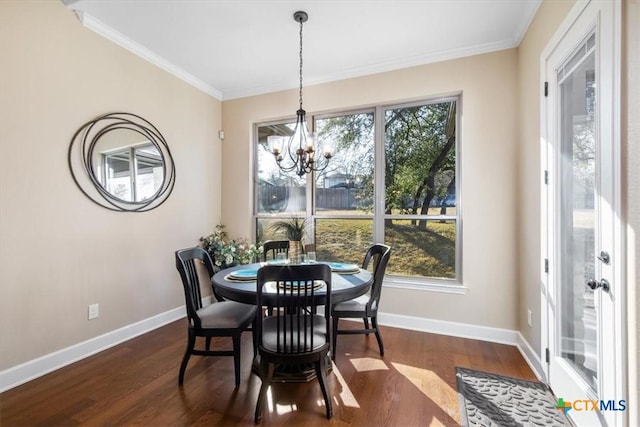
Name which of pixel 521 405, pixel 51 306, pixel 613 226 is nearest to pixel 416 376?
pixel 521 405

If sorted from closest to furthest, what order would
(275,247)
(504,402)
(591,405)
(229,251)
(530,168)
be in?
(591,405)
(504,402)
(530,168)
(275,247)
(229,251)

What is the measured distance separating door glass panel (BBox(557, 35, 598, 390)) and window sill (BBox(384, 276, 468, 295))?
3.66ft

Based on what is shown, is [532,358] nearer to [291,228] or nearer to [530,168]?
[530,168]

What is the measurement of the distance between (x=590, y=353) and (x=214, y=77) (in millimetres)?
4366

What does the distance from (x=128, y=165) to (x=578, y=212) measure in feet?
12.3

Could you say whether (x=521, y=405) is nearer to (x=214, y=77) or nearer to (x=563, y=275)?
(x=563, y=275)

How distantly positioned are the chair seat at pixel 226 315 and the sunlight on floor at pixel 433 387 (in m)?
1.30

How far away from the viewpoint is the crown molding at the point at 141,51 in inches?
104

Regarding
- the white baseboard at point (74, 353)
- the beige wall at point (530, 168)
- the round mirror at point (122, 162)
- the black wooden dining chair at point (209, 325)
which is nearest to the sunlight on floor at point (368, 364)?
the black wooden dining chair at point (209, 325)

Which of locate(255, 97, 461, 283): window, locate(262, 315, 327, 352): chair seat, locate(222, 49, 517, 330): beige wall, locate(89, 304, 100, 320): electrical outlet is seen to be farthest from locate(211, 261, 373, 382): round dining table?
locate(89, 304, 100, 320): electrical outlet

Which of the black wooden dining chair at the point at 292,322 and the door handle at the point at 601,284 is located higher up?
the door handle at the point at 601,284

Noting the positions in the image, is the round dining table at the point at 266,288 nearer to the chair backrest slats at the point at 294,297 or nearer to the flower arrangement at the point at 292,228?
the chair backrest slats at the point at 294,297

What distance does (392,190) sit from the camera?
3.48 metres

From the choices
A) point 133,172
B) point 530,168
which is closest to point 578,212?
point 530,168
